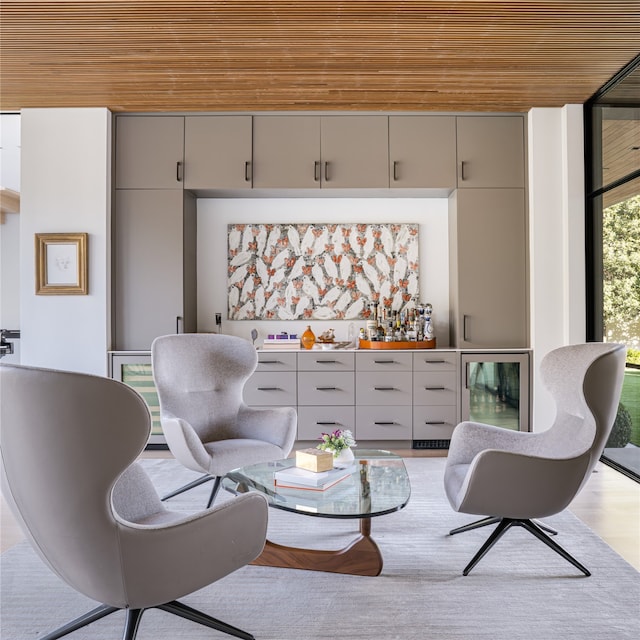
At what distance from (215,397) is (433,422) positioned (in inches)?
72.8

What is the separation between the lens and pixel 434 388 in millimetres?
4215

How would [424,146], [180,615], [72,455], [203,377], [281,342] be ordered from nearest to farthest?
[72,455], [180,615], [203,377], [424,146], [281,342]

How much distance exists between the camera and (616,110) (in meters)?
3.80

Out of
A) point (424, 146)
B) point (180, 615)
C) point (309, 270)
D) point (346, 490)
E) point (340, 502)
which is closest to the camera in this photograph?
point (180, 615)

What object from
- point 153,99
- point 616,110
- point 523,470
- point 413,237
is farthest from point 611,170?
point 153,99

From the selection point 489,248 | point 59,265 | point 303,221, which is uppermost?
point 303,221

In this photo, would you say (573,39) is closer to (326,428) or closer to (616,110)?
(616,110)

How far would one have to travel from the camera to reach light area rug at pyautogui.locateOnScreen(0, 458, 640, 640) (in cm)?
180

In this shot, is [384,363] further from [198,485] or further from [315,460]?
[315,460]

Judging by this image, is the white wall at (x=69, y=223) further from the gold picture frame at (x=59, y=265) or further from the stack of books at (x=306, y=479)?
the stack of books at (x=306, y=479)

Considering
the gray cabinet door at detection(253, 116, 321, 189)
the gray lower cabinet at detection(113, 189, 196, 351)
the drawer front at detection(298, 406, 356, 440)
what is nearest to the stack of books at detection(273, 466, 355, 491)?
the drawer front at detection(298, 406, 356, 440)

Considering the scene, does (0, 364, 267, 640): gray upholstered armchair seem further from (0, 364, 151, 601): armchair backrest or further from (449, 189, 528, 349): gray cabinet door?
(449, 189, 528, 349): gray cabinet door

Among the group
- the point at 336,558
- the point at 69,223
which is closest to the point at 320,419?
the point at 336,558

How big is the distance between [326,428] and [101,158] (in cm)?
275
